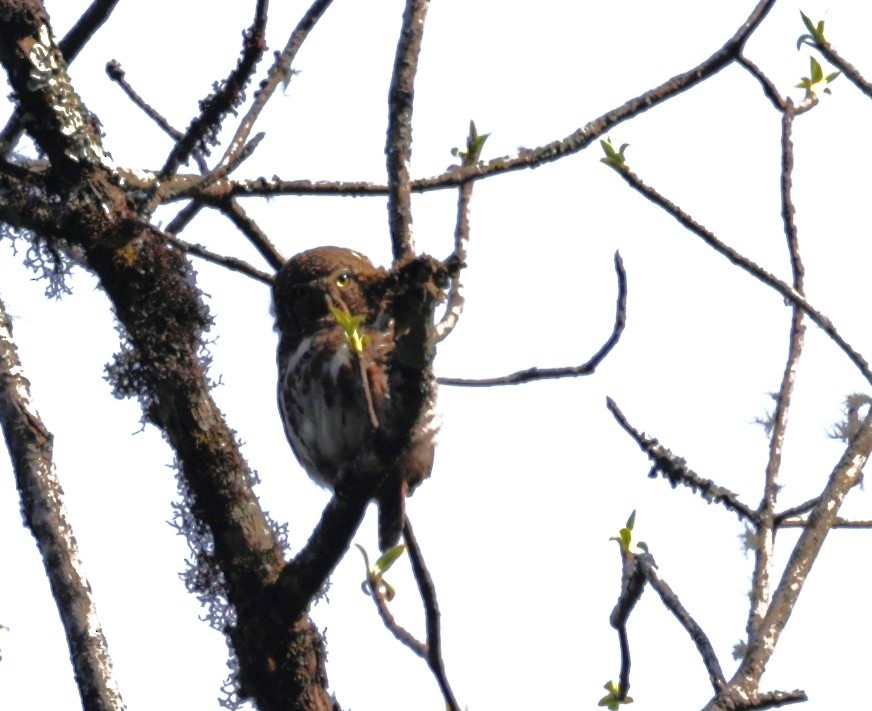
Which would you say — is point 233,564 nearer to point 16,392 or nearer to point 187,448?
point 187,448

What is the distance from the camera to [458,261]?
2420 millimetres

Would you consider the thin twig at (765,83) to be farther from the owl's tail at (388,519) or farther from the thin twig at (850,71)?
the owl's tail at (388,519)

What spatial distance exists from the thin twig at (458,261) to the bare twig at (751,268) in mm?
358

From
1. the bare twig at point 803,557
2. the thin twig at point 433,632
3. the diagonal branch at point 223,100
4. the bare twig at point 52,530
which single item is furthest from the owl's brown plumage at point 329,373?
the bare twig at point 803,557

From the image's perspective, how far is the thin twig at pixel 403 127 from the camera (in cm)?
287

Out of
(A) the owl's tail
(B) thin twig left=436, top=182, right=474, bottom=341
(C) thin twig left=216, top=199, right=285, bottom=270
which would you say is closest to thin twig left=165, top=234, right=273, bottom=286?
(C) thin twig left=216, top=199, right=285, bottom=270

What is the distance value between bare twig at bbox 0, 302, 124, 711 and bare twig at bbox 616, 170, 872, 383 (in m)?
1.38

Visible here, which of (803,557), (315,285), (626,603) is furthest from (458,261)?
(315,285)

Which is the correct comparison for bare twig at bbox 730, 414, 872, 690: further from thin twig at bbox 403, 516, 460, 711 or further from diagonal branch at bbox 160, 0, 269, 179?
diagonal branch at bbox 160, 0, 269, 179

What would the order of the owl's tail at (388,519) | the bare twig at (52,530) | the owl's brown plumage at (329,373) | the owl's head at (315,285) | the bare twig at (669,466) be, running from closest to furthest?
the bare twig at (52,530) < the bare twig at (669,466) < the owl's brown plumage at (329,373) < the owl's tail at (388,519) < the owl's head at (315,285)

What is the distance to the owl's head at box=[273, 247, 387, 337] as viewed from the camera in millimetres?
4840

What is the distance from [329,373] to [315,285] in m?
0.41

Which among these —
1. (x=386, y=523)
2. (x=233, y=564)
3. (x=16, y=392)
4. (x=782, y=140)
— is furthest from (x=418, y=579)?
(x=386, y=523)

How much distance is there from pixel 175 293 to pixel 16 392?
1.22ft
